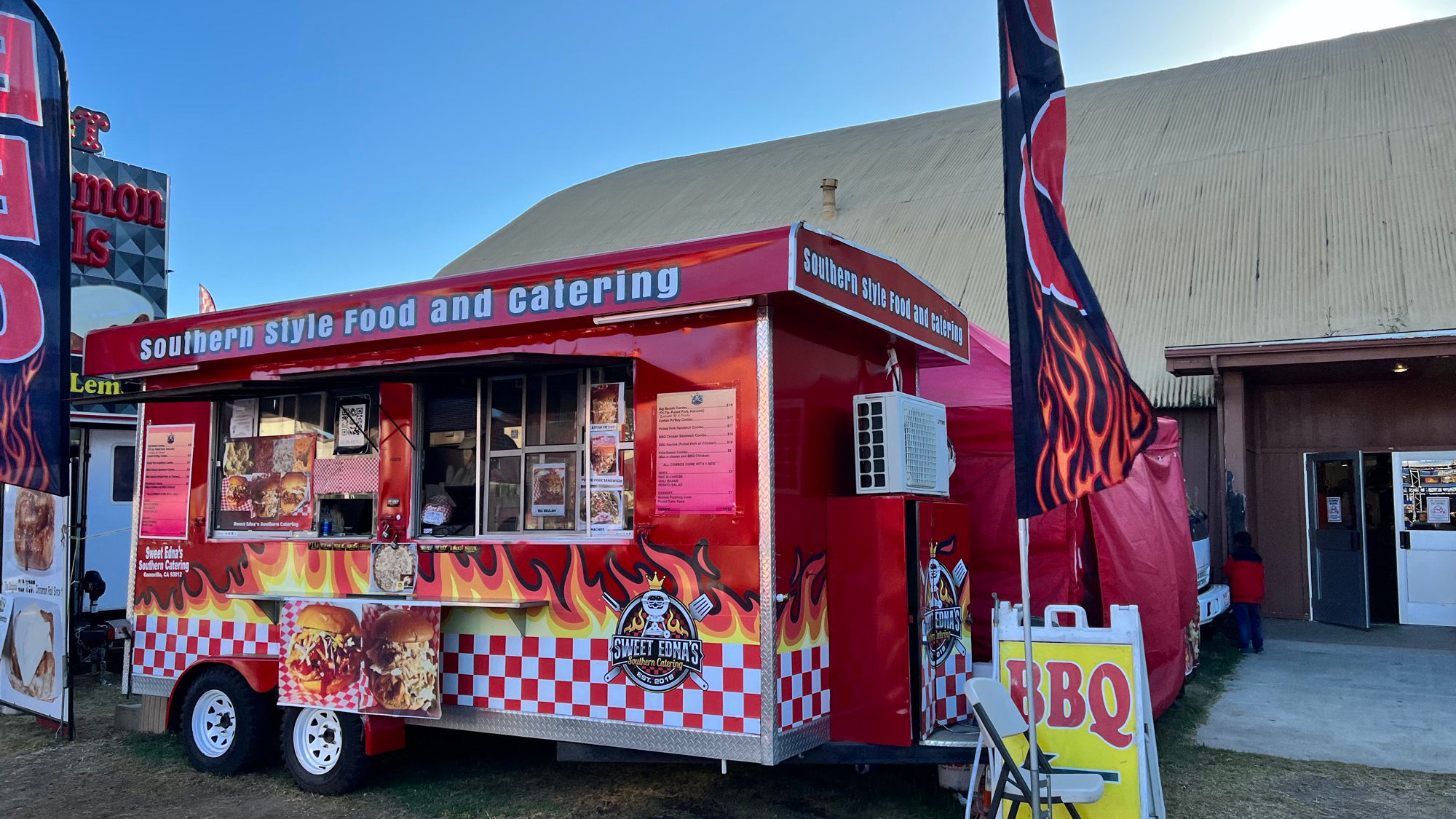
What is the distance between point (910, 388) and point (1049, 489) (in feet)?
9.01

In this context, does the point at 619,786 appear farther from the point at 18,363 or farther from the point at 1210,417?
the point at 1210,417

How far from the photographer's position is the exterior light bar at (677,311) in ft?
16.5

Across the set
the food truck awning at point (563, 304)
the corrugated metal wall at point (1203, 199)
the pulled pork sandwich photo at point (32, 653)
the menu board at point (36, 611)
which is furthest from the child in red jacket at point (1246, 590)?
the pulled pork sandwich photo at point (32, 653)

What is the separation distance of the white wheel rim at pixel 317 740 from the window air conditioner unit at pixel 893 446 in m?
3.44

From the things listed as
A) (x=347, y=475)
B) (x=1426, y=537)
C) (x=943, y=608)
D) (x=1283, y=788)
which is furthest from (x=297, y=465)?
(x=1426, y=537)

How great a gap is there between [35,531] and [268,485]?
96.5 inches

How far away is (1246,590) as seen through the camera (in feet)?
34.6

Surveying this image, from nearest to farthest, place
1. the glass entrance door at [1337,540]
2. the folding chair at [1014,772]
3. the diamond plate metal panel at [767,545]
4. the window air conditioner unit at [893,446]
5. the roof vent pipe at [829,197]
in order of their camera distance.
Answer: the folding chair at [1014,772]
the diamond plate metal panel at [767,545]
the window air conditioner unit at [893,446]
the glass entrance door at [1337,540]
the roof vent pipe at [829,197]

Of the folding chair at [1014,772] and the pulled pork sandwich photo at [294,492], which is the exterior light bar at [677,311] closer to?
the folding chair at [1014,772]

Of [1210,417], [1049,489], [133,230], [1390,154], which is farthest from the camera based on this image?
[1390,154]

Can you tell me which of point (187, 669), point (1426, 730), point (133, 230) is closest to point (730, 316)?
point (187, 669)

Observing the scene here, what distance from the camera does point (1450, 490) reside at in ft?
39.3

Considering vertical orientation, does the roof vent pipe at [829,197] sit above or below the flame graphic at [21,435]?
above

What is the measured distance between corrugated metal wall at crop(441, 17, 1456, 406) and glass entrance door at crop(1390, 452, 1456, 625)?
86.7 inches
